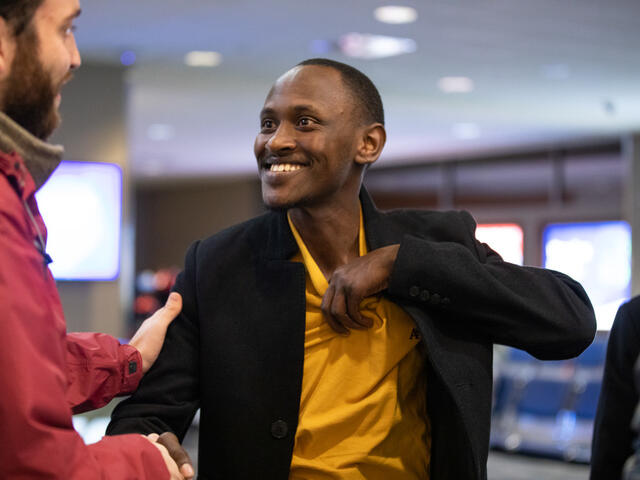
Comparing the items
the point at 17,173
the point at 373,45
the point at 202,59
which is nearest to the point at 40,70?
the point at 17,173

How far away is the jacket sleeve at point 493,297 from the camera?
1.60 metres

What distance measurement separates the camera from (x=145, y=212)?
20047 millimetres

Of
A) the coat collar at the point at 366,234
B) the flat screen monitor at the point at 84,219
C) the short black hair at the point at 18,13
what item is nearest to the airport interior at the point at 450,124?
the flat screen monitor at the point at 84,219

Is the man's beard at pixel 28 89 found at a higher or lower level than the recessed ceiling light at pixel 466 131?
lower

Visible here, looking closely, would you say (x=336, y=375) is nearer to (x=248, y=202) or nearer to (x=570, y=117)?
(x=570, y=117)

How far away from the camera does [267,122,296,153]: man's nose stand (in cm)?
167

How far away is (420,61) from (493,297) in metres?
6.13

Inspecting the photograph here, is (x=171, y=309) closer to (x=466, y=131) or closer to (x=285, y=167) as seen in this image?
(x=285, y=167)

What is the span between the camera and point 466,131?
37.5 ft

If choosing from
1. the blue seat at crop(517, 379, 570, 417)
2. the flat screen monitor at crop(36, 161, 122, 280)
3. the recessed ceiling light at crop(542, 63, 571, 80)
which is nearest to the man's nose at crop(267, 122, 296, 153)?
the flat screen monitor at crop(36, 161, 122, 280)

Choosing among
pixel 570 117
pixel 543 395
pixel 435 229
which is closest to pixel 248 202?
pixel 570 117

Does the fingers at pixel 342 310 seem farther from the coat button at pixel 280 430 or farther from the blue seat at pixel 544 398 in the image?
the blue seat at pixel 544 398

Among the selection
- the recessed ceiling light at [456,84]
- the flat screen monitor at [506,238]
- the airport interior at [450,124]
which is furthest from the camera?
the flat screen monitor at [506,238]

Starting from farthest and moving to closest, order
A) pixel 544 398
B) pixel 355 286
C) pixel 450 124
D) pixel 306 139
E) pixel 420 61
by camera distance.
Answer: pixel 450 124
pixel 544 398
pixel 420 61
pixel 306 139
pixel 355 286
